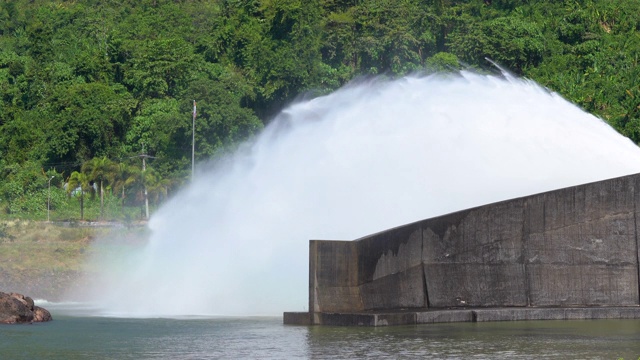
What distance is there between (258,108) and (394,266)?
56.9 meters

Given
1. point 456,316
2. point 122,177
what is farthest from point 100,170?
point 456,316

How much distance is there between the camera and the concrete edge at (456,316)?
25.8 metres

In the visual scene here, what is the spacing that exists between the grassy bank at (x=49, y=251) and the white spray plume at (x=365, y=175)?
16.7 meters

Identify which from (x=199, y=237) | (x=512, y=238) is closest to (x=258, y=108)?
(x=199, y=237)

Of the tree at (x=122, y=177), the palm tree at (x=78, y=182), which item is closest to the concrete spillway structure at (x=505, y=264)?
the tree at (x=122, y=177)

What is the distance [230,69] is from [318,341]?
70.7 metres

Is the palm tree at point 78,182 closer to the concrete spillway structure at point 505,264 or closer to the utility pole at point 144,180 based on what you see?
the utility pole at point 144,180

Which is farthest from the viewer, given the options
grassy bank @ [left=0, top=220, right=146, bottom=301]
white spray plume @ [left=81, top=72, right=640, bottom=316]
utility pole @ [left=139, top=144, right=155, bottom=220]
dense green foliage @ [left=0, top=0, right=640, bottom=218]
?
dense green foliage @ [left=0, top=0, right=640, bottom=218]

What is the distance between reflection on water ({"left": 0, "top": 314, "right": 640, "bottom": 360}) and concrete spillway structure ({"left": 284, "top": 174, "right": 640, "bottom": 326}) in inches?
38.5

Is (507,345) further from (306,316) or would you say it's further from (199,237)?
(199,237)

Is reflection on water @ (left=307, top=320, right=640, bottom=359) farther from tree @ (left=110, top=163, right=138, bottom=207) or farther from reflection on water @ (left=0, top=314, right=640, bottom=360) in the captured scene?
tree @ (left=110, top=163, right=138, bottom=207)

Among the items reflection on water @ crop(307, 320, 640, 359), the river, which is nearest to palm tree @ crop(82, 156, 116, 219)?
the river

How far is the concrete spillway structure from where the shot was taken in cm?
2659

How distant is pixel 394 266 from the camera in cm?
2680
